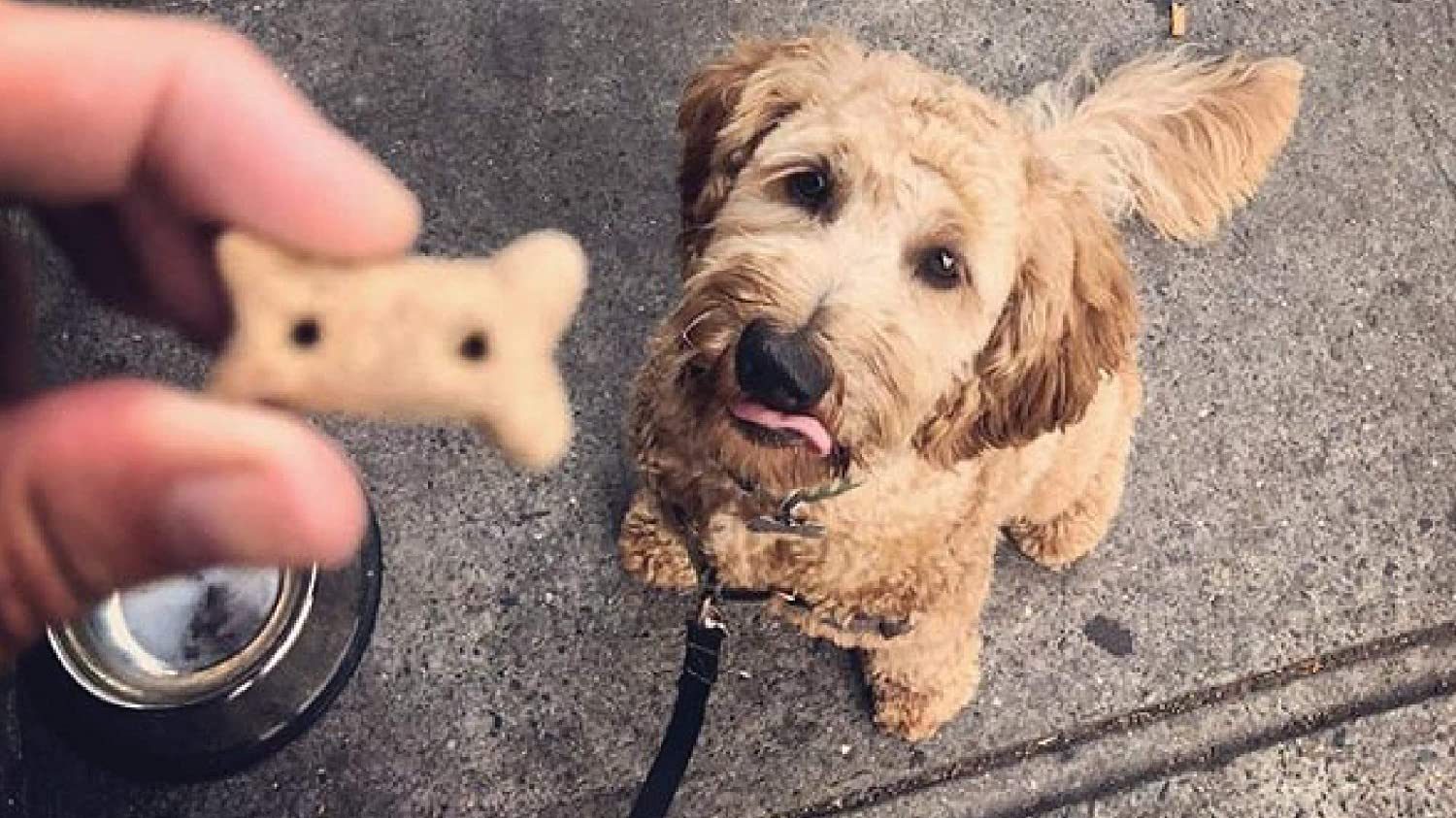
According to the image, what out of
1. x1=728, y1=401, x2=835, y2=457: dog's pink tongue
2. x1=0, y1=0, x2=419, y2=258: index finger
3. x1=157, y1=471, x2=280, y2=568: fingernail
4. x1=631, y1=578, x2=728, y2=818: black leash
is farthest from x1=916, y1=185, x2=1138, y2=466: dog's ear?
x1=157, y1=471, x2=280, y2=568: fingernail

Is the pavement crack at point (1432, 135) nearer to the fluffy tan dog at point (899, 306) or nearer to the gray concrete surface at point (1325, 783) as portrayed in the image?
the fluffy tan dog at point (899, 306)

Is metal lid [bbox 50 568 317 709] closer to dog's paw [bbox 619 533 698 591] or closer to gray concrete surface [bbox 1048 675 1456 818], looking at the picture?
dog's paw [bbox 619 533 698 591]

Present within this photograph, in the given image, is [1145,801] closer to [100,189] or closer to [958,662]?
[958,662]

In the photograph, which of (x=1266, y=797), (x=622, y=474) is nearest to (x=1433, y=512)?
(x=1266, y=797)

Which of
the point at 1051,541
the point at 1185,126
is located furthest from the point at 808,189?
the point at 1051,541

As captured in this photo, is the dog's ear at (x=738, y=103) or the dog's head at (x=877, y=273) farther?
the dog's ear at (x=738, y=103)

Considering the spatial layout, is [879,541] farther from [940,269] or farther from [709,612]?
[940,269]

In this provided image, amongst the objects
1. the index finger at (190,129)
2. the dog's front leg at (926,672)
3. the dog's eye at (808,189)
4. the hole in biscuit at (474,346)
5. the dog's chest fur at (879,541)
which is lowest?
the dog's front leg at (926,672)

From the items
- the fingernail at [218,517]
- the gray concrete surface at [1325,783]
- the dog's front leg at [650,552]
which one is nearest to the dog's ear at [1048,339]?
the dog's front leg at [650,552]
